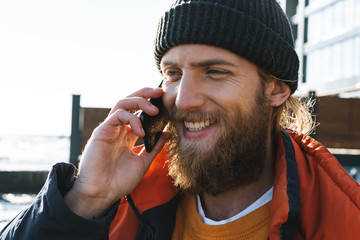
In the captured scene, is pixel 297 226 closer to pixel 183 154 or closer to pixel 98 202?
pixel 183 154

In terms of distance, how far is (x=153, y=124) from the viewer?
208 centimetres

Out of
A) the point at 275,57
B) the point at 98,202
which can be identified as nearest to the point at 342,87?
the point at 275,57

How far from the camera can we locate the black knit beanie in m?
1.92

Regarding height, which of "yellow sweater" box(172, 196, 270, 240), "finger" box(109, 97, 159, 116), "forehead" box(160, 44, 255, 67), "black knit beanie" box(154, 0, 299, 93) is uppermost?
"black knit beanie" box(154, 0, 299, 93)

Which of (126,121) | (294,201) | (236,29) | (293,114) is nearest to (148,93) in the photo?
(126,121)

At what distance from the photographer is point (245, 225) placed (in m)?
1.79

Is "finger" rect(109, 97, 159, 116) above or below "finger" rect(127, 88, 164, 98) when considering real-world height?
below

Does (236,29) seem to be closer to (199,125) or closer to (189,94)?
(189,94)

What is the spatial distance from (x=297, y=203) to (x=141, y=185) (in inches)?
34.0

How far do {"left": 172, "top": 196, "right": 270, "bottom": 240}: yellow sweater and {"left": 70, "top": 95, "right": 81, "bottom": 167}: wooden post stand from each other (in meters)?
2.43

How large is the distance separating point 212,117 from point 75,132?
2650 millimetres

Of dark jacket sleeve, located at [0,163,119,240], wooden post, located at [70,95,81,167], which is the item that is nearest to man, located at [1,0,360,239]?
dark jacket sleeve, located at [0,163,119,240]

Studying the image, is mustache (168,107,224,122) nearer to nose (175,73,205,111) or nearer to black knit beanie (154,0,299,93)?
nose (175,73,205,111)

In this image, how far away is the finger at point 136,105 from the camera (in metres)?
2.01
